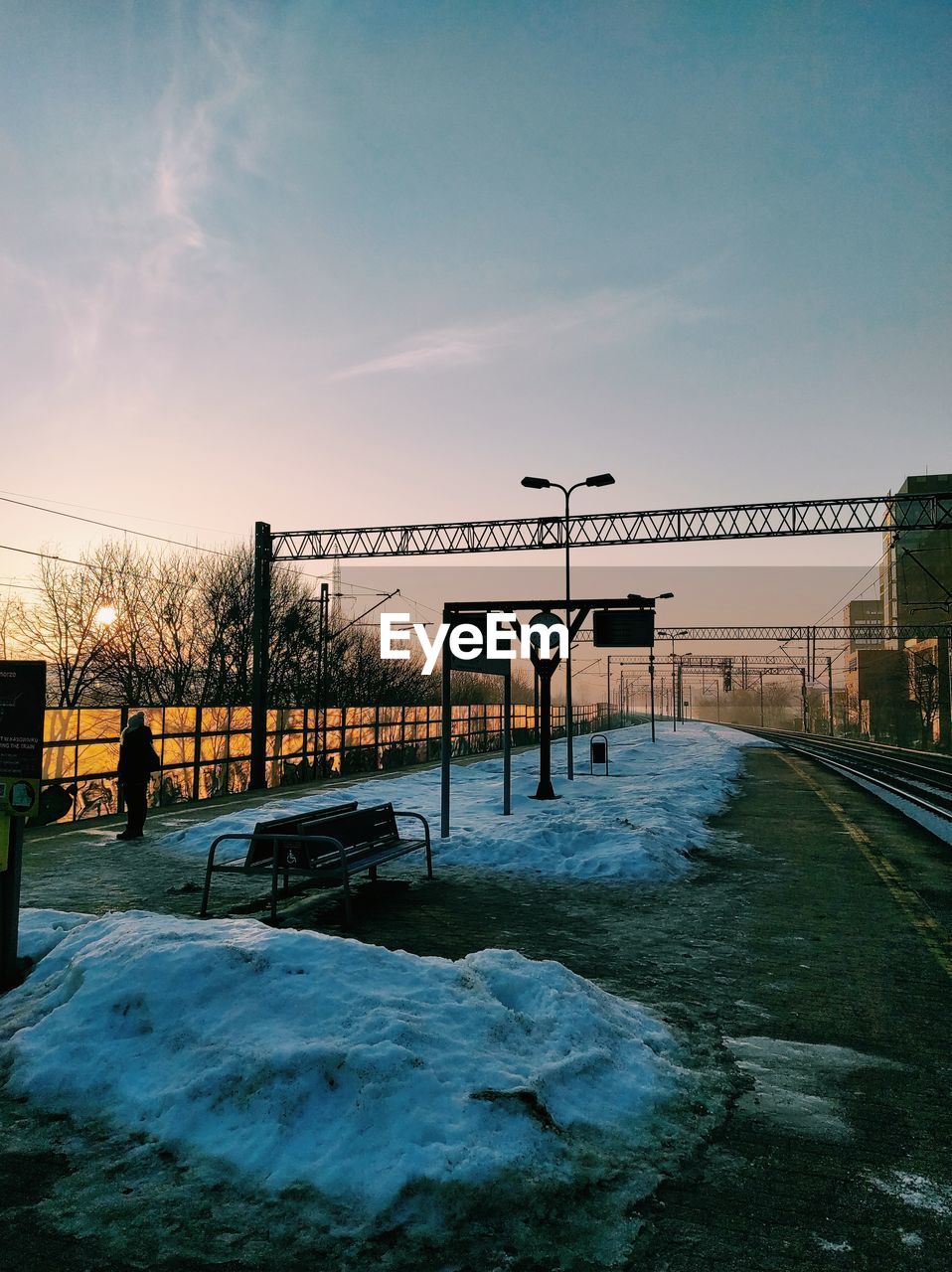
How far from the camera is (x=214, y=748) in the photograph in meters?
19.0

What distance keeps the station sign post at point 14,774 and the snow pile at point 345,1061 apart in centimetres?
37

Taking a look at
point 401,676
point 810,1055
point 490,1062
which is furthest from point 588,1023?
point 401,676

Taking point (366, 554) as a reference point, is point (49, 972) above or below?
below

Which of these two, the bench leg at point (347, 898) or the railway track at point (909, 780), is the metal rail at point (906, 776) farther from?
the bench leg at point (347, 898)

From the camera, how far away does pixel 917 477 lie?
9781 cm

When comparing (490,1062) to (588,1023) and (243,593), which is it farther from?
(243,593)

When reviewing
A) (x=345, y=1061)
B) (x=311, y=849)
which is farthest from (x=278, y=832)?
(x=345, y=1061)

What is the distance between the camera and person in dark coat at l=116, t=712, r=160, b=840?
1217 cm

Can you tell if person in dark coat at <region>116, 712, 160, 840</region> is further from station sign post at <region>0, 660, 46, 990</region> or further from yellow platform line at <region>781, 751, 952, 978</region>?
yellow platform line at <region>781, 751, 952, 978</region>

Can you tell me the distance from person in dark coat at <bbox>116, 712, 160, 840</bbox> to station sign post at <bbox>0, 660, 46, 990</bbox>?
23.5 ft

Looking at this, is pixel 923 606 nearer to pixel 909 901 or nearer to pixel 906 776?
pixel 906 776

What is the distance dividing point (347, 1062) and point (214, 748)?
641 inches

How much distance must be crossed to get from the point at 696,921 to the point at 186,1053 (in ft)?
15.7

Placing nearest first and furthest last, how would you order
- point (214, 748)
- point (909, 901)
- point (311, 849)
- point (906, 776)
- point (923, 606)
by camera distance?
point (311, 849) → point (909, 901) → point (214, 748) → point (906, 776) → point (923, 606)
